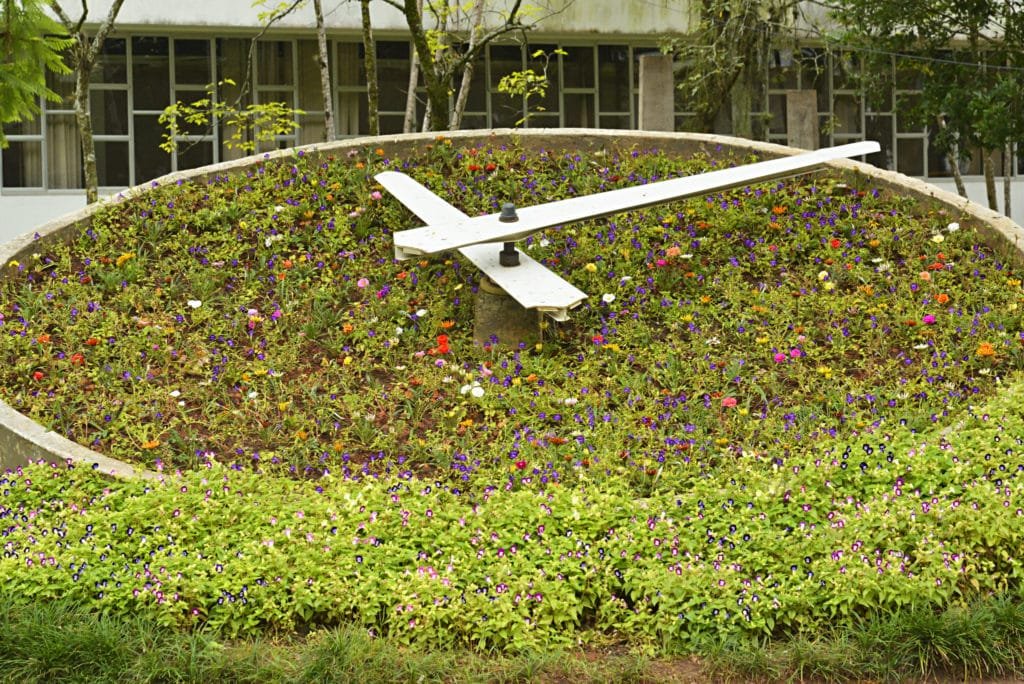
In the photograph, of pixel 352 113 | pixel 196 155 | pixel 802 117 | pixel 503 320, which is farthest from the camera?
pixel 352 113

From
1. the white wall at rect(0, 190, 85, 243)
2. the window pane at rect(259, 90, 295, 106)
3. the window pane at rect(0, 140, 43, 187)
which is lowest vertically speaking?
the white wall at rect(0, 190, 85, 243)

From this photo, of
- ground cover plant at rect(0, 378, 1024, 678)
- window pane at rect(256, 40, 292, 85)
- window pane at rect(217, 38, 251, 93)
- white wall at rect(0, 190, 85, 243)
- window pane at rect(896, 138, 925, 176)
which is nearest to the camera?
ground cover plant at rect(0, 378, 1024, 678)

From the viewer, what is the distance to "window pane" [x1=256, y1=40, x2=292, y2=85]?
53.7ft

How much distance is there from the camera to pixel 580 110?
1734 cm

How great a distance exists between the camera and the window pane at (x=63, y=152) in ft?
52.1

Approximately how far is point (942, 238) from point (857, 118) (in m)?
10.7

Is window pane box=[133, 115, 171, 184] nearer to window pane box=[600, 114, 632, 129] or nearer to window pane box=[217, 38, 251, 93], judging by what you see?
window pane box=[217, 38, 251, 93]

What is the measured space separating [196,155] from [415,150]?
24.7 ft

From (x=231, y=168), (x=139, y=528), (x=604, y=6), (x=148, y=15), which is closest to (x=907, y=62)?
(x=604, y=6)

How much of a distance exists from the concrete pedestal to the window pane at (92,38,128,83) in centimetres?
1041

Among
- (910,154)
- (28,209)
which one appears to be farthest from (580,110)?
(28,209)

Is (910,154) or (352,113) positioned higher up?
(352,113)

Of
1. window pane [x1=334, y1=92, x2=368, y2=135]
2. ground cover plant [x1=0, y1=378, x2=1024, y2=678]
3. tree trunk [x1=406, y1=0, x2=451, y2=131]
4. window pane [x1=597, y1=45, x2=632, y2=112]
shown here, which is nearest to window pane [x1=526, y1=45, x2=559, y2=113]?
window pane [x1=597, y1=45, x2=632, y2=112]

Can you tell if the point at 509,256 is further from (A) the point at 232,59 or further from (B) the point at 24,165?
(B) the point at 24,165
